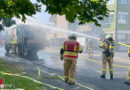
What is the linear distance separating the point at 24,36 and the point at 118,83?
972 centimetres

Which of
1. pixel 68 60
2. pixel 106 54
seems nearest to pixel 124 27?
pixel 106 54

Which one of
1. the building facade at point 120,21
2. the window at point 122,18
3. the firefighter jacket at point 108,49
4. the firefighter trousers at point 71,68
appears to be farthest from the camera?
the window at point 122,18

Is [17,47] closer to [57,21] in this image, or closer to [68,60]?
[68,60]

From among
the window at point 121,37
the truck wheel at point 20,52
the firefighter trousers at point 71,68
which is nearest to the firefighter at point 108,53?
the firefighter trousers at point 71,68

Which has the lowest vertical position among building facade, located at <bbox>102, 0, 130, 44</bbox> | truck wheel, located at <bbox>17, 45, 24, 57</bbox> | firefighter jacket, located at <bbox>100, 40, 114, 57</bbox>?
truck wheel, located at <bbox>17, 45, 24, 57</bbox>

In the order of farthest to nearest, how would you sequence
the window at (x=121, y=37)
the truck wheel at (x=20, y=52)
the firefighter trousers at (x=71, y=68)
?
1. the window at (x=121, y=37)
2. the truck wheel at (x=20, y=52)
3. the firefighter trousers at (x=71, y=68)

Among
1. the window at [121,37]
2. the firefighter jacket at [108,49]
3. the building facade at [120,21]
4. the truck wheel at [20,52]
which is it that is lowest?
the truck wheel at [20,52]

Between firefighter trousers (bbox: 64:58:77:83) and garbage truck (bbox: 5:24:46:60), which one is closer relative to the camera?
firefighter trousers (bbox: 64:58:77:83)

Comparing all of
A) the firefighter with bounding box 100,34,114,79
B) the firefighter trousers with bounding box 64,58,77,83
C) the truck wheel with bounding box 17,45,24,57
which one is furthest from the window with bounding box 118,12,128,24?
the firefighter trousers with bounding box 64,58,77,83

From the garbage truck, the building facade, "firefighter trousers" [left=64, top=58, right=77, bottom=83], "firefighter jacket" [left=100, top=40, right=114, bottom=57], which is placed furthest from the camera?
the building facade

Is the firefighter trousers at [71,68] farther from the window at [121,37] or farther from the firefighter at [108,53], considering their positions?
the window at [121,37]

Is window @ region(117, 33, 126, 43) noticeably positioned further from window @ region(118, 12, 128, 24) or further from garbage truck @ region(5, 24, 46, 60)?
garbage truck @ region(5, 24, 46, 60)

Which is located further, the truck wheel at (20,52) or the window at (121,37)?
the window at (121,37)

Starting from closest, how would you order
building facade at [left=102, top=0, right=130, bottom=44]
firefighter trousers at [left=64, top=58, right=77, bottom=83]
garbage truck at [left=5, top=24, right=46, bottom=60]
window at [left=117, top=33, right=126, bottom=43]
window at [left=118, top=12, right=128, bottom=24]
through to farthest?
firefighter trousers at [left=64, top=58, right=77, bottom=83] → garbage truck at [left=5, top=24, right=46, bottom=60] → building facade at [left=102, top=0, right=130, bottom=44] → window at [left=117, top=33, right=126, bottom=43] → window at [left=118, top=12, right=128, bottom=24]
